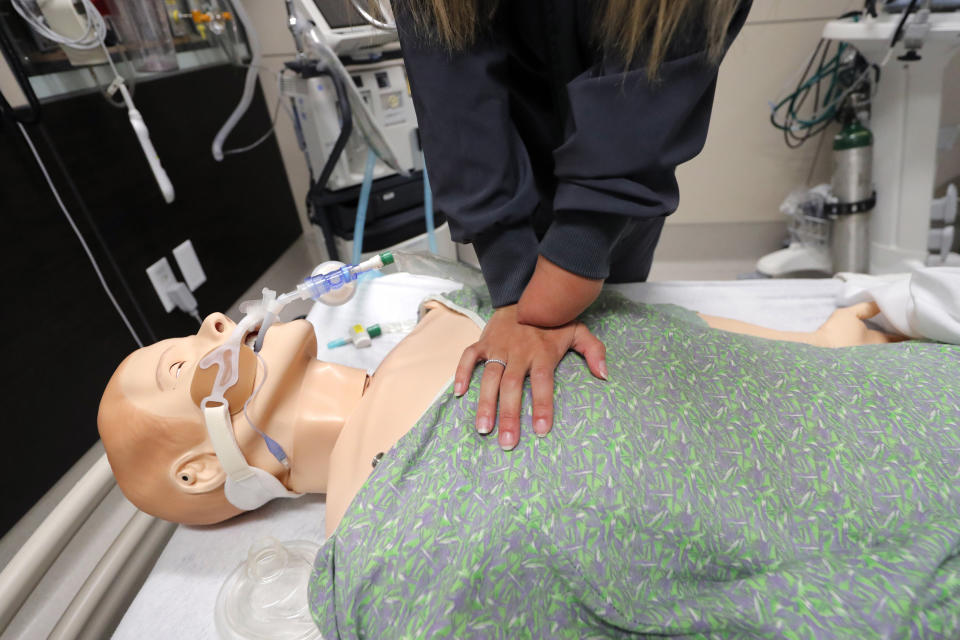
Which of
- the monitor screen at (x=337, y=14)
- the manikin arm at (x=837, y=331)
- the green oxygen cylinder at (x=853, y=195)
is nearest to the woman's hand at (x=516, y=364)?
the manikin arm at (x=837, y=331)

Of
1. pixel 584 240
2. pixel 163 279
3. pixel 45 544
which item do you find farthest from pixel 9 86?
pixel 584 240

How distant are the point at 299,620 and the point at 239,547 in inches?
8.0

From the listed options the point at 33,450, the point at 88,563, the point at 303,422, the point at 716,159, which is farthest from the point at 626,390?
the point at 716,159

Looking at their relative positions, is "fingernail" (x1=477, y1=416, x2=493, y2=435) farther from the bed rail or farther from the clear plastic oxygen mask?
the bed rail

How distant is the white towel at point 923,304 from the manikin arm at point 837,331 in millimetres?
29

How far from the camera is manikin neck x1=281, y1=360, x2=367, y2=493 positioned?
3.22 feet

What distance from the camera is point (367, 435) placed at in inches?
35.1

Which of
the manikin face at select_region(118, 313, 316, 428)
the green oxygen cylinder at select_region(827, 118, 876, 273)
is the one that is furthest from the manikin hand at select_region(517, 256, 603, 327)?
the green oxygen cylinder at select_region(827, 118, 876, 273)

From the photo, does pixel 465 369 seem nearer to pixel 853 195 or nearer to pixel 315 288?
pixel 315 288

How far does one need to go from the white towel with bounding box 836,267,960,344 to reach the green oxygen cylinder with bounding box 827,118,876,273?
2.95 feet

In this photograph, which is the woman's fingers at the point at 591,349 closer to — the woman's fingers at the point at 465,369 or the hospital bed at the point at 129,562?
the woman's fingers at the point at 465,369

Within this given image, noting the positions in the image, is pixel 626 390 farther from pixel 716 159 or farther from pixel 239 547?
pixel 716 159

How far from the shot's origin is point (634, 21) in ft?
2.18

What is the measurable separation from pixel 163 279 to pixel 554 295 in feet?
5.20
